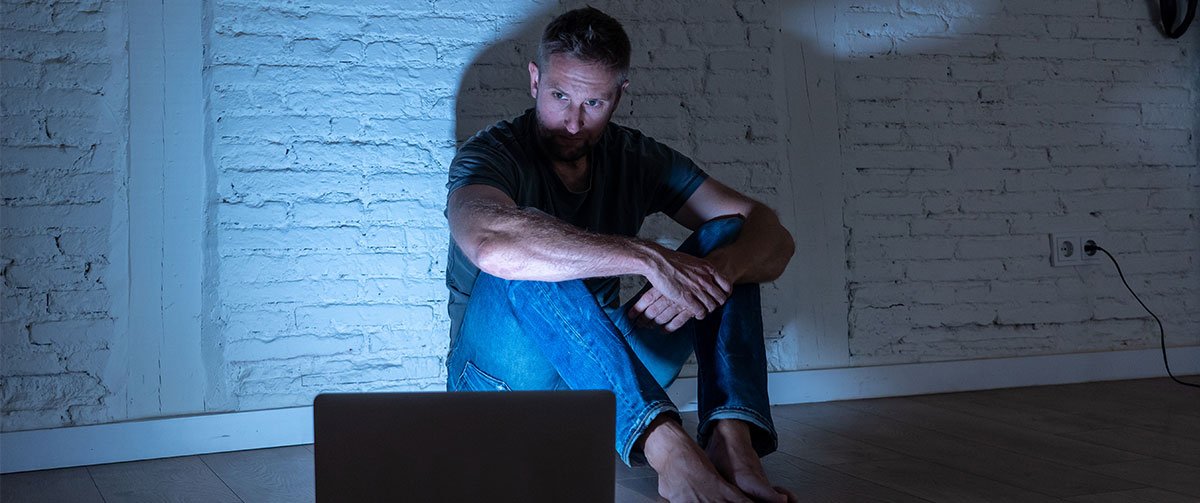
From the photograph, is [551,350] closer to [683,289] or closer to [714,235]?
[683,289]

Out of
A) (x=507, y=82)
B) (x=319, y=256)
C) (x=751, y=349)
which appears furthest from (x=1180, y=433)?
(x=319, y=256)

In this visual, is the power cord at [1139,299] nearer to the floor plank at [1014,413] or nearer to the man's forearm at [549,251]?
the floor plank at [1014,413]

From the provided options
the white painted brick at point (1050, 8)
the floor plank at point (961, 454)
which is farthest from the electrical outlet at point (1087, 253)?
the floor plank at point (961, 454)

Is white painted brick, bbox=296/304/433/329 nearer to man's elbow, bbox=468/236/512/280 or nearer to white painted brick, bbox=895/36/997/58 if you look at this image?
man's elbow, bbox=468/236/512/280

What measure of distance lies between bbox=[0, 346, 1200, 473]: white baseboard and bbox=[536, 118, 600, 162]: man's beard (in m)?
0.85

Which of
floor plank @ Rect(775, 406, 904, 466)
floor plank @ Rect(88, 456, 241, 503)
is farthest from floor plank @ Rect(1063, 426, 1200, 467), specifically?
floor plank @ Rect(88, 456, 241, 503)

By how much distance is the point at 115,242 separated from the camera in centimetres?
227

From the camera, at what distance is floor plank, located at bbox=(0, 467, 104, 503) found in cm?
192

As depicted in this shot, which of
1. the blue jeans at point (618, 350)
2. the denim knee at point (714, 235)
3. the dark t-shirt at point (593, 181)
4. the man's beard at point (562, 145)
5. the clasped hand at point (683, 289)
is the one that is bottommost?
the blue jeans at point (618, 350)

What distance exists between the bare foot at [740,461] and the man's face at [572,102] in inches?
27.5

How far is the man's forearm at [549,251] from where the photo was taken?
1752 millimetres

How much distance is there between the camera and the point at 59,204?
2.23 metres

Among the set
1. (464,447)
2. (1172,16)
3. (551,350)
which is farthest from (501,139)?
(1172,16)

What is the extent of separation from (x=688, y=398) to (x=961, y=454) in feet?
2.69
